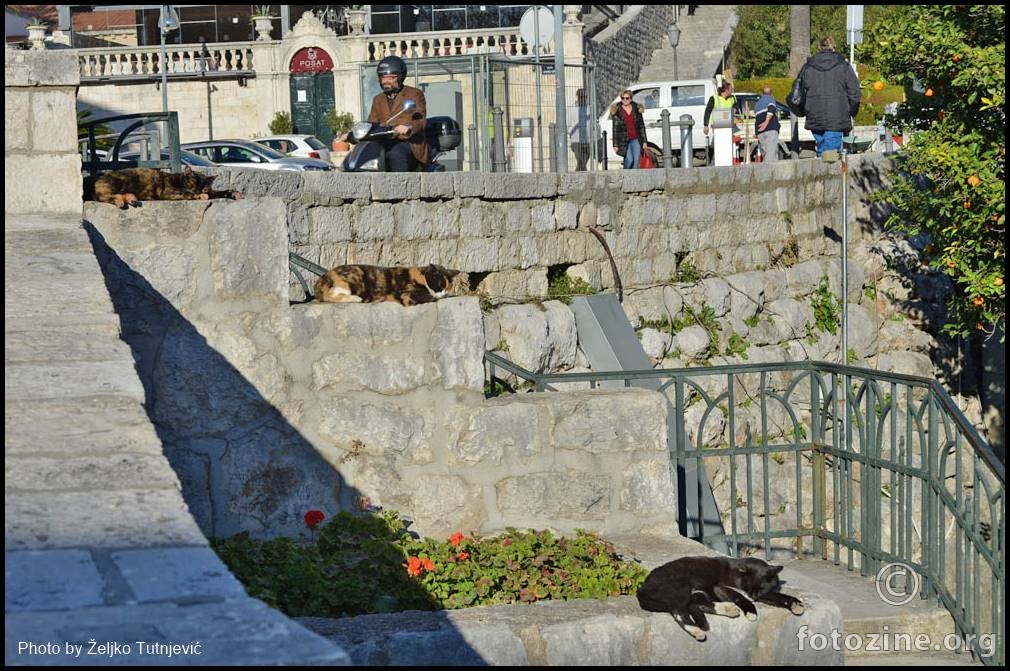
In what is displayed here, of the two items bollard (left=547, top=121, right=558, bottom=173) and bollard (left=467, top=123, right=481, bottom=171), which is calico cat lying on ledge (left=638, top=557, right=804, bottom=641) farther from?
bollard (left=547, top=121, right=558, bottom=173)

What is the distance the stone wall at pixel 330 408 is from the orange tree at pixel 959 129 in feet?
24.3

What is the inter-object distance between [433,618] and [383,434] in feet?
4.08

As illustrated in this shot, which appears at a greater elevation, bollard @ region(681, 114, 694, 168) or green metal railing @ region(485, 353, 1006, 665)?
bollard @ region(681, 114, 694, 168)

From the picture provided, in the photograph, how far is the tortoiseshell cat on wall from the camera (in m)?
5.77

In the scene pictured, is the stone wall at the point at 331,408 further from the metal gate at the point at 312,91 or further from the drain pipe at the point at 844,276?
the metal gate at the point at 312,91

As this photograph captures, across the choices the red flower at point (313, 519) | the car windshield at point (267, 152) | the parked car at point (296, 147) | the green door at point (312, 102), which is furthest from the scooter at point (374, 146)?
the green door at point (312, 102)

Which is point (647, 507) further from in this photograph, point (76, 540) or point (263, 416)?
point (76, 540)

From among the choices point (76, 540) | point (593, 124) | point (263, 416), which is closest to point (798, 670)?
point (263, 416)

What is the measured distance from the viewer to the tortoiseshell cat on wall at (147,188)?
18.9 feet

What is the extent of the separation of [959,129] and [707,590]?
29.2 feet

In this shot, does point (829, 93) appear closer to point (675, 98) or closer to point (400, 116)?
point (400, 116)

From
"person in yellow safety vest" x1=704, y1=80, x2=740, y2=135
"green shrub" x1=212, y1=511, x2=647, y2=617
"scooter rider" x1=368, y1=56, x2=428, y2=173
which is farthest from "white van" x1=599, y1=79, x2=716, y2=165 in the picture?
"green shrub" x1=212, y1=511, x2=647, y2=617

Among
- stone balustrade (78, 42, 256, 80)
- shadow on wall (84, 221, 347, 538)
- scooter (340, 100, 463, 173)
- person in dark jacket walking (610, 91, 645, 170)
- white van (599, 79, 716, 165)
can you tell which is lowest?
shadow on wall (84, 221, 347, 538)

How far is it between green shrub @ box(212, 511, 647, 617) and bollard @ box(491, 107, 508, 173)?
811 centimetres
